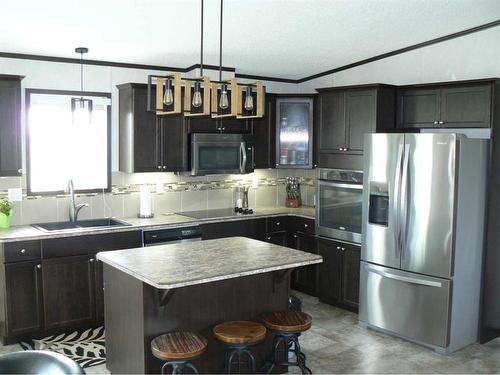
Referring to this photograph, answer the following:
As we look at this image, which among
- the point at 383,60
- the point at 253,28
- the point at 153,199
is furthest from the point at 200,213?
the point at 383,60

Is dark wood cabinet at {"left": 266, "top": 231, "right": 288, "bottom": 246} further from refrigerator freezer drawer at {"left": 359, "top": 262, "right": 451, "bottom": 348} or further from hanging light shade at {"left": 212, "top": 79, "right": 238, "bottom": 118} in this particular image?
hanging light shade at {"left": 212, "top": 79, "right": 238, "bottom": 118}

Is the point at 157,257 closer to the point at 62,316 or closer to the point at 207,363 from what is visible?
the point at 207,363

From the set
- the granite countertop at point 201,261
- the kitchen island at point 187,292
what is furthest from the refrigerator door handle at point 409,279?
the granite countertop at point 201,261

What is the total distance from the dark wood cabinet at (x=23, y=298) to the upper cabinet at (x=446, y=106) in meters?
3.74

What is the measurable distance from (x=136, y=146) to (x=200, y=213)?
1073 mm

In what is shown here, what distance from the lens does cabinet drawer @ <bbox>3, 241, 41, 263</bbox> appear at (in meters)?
4.54

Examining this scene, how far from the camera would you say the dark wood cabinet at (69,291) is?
187 inches

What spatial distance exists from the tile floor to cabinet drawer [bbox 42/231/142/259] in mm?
856

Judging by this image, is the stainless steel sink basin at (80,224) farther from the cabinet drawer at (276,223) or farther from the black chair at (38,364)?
the black chair at (38,364)

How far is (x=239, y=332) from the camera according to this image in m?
3.42

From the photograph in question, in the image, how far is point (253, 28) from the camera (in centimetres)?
491

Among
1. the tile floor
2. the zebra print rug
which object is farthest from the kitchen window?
the tile floor

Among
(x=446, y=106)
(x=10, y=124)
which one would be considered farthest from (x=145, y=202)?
(x=446, y=106)

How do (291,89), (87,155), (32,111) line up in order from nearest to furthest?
1. (32,111)
2. (87,155)
3. (291,89)
